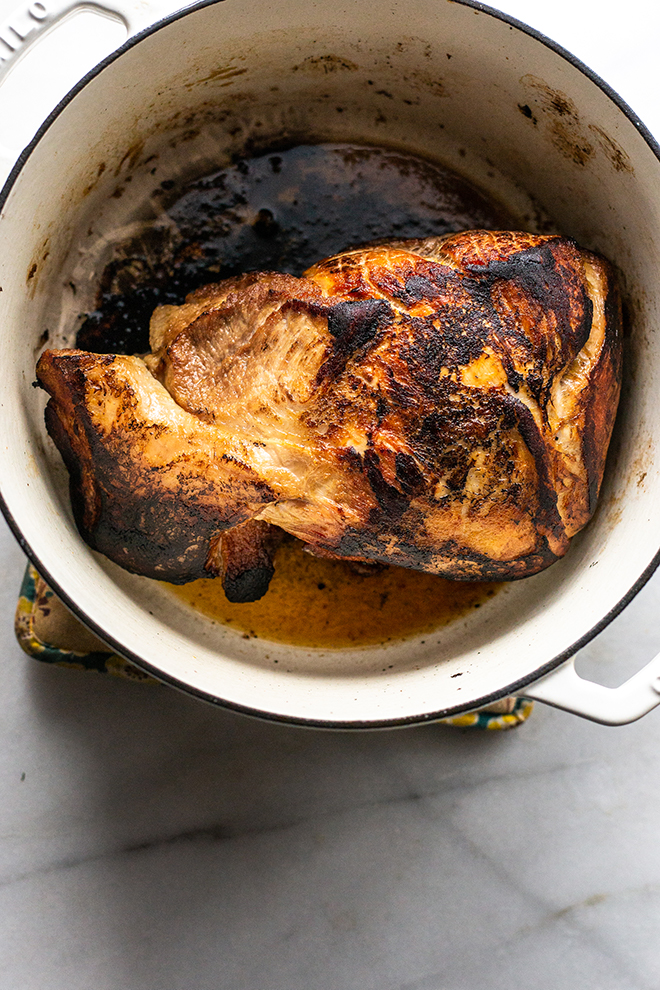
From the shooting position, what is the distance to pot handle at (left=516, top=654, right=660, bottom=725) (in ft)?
4.08

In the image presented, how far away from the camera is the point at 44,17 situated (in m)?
1.27

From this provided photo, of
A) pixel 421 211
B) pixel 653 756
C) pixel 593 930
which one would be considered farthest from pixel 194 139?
pixel 593 930

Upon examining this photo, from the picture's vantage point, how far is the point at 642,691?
4.09 feet

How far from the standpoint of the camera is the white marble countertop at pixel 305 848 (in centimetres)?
166

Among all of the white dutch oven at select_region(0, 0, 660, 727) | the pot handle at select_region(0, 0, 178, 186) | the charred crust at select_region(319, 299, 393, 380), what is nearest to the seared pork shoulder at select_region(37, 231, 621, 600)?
the charred crust at select_region(319, 299, 393, 380)

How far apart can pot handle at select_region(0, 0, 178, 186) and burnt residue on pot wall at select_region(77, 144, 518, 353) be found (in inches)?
14.1

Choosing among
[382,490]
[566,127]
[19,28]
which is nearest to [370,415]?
[382,490]

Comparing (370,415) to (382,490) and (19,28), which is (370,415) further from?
(19,28)

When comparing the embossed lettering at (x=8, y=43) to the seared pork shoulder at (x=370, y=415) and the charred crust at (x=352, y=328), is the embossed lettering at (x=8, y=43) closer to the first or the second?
the seared pork shoulder at (x=370, y=415)

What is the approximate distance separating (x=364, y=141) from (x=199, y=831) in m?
1.56

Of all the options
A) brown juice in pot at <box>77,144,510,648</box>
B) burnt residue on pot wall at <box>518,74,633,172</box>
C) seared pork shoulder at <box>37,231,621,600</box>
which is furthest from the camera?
brown juice in pot at <box>77,144,510,648</box>

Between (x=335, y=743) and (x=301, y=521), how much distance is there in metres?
0.66

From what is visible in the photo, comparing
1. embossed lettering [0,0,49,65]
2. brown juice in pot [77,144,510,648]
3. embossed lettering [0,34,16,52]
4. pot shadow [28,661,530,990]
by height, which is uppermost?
embossed lettering [0,0,49,65]

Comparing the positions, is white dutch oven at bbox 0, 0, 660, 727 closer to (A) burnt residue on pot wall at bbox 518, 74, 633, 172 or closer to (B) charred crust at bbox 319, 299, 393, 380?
(A) burnt residue on pot wall at bbox 518, 74, 633, 172
